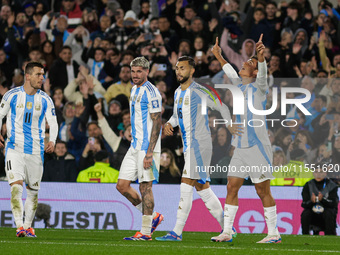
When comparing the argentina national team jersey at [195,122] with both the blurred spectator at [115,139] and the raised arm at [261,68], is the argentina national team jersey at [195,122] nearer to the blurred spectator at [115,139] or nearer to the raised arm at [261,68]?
the raised arm at [261,68]

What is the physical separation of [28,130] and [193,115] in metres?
2.44

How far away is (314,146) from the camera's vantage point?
14273 mm

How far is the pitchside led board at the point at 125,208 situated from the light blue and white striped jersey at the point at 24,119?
10.9 ft

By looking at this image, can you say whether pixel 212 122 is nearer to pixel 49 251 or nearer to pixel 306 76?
pixel 306 76

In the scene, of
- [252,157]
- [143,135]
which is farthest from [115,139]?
[252,157]

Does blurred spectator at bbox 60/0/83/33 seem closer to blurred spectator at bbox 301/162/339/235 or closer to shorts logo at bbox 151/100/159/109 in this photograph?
blurred spectator at bbox 301/162/339/235

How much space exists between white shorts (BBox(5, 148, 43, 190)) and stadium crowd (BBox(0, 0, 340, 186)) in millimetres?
3987

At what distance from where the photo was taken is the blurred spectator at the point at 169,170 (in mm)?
14320

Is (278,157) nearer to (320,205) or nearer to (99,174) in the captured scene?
(320,205)

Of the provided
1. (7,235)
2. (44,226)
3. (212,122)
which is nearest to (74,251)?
(7,235)

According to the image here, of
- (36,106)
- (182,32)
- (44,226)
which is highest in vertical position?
(182,32)

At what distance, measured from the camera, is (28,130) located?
35.0 ft

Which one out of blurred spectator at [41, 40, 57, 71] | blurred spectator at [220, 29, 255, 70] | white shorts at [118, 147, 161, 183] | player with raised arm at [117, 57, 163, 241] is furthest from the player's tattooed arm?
blurred spectator at [41, 40, 57, 71]

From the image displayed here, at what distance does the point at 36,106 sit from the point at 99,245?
2630mm
